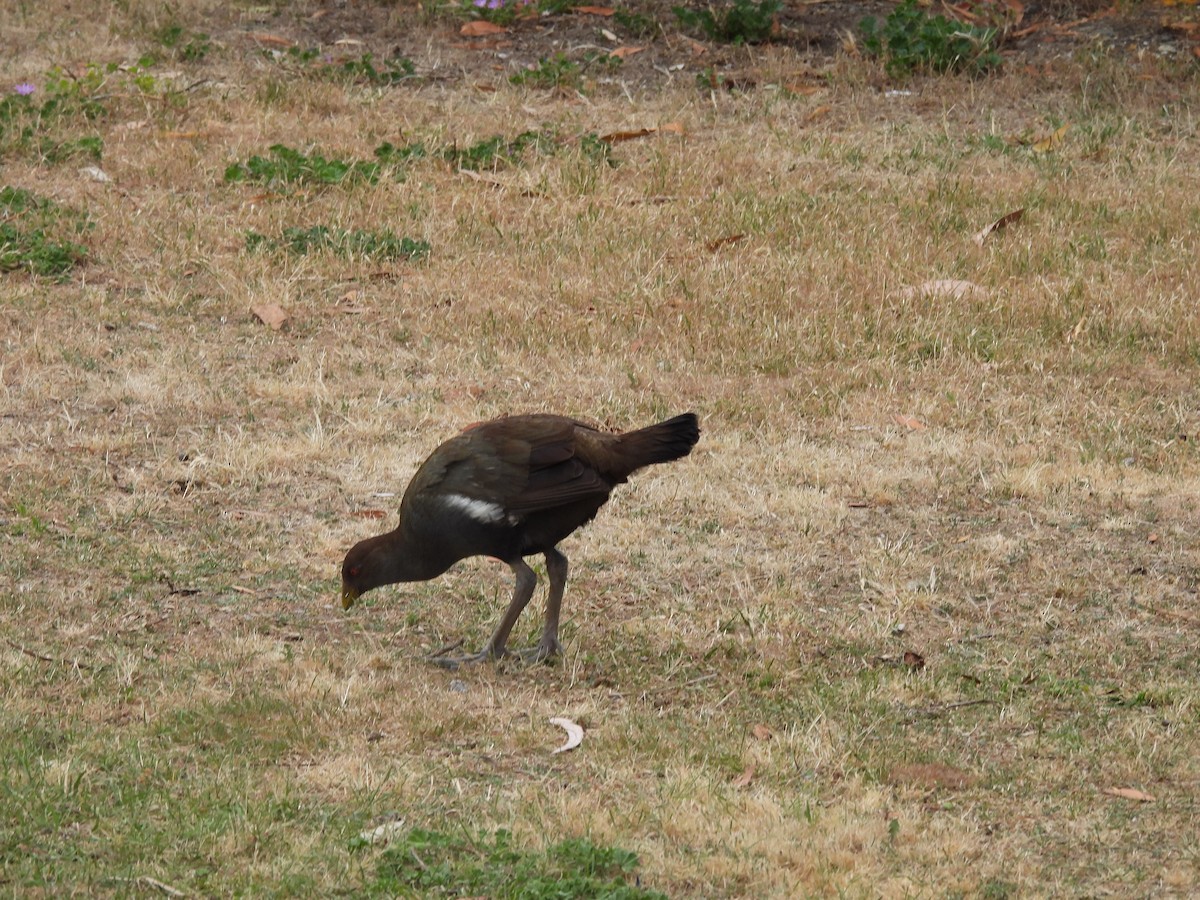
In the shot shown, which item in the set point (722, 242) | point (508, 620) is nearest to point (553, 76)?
point (722, 242)

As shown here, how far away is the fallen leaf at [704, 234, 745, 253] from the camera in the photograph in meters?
11.3

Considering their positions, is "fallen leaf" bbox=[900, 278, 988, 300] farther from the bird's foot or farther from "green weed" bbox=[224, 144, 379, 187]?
the bird's foot

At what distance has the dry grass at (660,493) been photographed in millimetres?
5281

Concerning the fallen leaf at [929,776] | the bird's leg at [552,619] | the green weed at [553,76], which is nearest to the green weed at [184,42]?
the green weed at [553,76]

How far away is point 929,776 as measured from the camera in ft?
18.5

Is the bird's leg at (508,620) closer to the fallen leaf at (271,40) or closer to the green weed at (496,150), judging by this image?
the green weed at (496,150)

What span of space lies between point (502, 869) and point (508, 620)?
175 centimetres

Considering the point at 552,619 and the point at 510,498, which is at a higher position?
the point at 510,498

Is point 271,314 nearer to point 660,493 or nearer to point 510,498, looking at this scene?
point 660,493

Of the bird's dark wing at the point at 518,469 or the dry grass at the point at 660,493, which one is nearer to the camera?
the dry grass at the point at 660,493

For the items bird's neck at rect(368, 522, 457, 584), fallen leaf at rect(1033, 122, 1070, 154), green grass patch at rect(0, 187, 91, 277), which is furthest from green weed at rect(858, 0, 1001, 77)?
bird's neck at rect(368, 522, 457, 584)

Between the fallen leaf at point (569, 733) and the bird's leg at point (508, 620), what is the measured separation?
56cm

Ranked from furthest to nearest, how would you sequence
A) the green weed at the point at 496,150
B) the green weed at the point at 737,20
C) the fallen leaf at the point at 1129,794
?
the green weed at the point at 737,20
the green weed at the point at 496,150
the fallen leaf at the point at 1129,794

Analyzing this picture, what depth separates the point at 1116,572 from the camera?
751 centimetres
